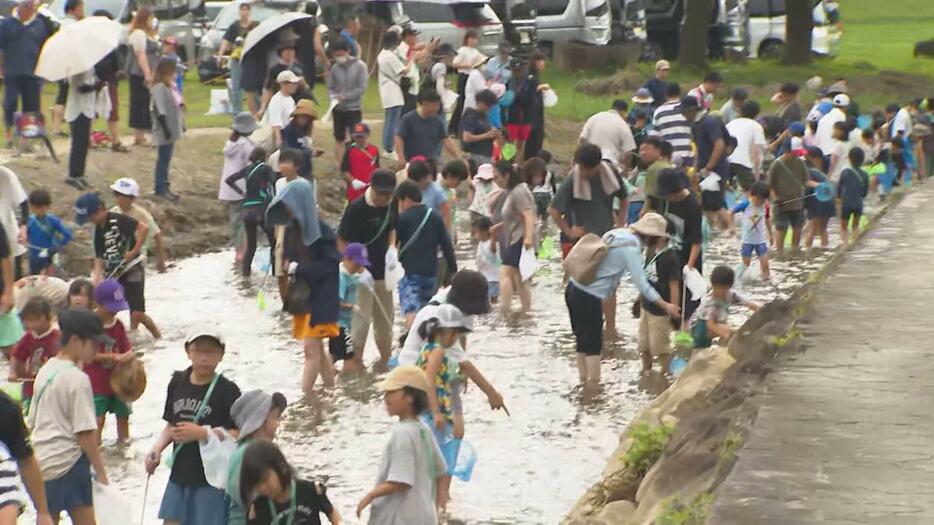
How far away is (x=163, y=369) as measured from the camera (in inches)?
551

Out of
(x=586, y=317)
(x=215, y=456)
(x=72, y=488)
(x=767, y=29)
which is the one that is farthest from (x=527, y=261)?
(x=767, y=29)

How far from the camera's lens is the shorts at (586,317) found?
1282 centimetres

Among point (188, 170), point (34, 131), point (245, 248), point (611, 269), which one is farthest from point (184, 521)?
point (188, 170)

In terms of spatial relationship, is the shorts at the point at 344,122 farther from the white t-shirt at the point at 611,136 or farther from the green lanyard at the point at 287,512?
the green lanyard at the point at 287,512

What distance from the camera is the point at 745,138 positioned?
69.6ft

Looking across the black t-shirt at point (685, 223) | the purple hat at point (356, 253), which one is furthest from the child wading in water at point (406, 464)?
the black t-shirt at point (685, 223)

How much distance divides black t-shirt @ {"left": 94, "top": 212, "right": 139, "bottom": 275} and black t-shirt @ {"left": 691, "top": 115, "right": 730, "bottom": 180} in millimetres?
7594

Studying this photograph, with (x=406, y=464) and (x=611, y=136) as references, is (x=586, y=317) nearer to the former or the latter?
(x=406, y=464)

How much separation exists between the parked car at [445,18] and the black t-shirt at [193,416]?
2379 cm

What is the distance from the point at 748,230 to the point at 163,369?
6313mm

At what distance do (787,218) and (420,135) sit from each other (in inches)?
159

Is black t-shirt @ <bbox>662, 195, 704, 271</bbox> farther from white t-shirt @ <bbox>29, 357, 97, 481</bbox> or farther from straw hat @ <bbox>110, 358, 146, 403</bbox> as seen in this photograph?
white t-shirt @ <bbox>29, 357, 97, 481</bbox>

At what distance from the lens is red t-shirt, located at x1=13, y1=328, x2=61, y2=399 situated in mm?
10922

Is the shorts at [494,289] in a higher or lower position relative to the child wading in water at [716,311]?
lower
